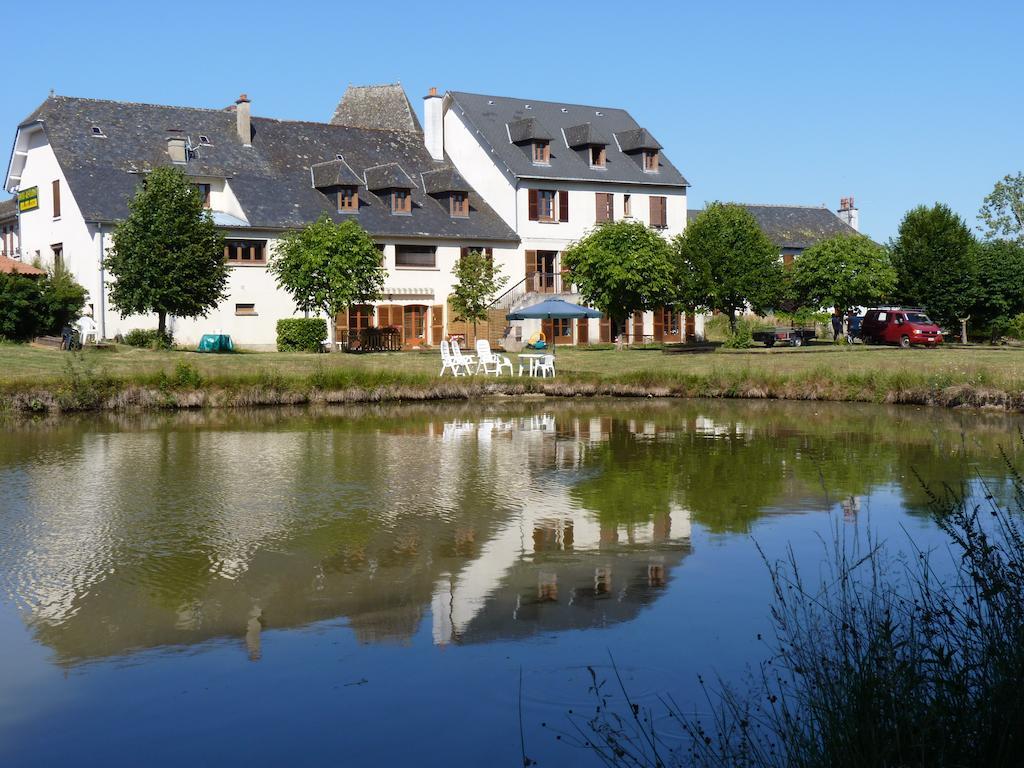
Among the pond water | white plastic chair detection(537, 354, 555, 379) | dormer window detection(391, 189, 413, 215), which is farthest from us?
dormer window detection(391, 189, 413, 215)

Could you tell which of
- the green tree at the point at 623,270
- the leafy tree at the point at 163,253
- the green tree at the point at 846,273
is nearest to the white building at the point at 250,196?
the leafy tree at the point at 163,253

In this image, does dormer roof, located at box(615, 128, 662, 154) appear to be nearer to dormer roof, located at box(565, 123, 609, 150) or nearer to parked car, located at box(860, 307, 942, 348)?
dormer roof, located at box(565, 123, 609, 150)

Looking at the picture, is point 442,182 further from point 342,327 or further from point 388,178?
point 342,327

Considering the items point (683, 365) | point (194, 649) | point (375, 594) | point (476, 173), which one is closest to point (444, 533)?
point (375, 594)

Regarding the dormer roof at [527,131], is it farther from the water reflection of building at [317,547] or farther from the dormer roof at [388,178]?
the water reflection of building at [317,547]

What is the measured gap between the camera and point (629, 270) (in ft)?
151

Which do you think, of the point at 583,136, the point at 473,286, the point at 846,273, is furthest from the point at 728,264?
the point at 583,136

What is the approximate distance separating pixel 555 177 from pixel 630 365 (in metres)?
18.3

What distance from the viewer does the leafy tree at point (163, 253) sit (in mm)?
37750

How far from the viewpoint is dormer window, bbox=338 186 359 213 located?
154 feet

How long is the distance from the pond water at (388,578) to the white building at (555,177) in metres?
32.8

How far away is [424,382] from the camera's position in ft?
92.8

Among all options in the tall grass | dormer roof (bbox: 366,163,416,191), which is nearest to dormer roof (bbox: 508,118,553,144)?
dormer roof (bbox: 366,163,416,191)

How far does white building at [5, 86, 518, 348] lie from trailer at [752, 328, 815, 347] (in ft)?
35.5
